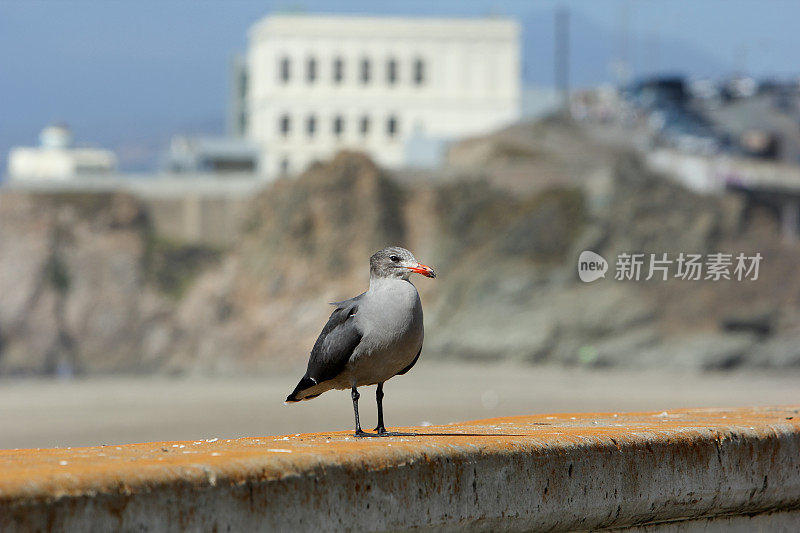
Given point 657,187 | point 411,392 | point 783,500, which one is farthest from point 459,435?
point 657,187

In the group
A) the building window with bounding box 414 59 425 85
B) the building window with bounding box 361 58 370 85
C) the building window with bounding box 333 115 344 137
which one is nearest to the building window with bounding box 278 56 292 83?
the building window with bounding box 333 115 344 137

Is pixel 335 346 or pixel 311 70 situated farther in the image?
pixel 311 70

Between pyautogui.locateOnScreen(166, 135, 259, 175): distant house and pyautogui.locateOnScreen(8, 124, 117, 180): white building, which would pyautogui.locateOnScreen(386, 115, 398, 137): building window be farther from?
pyautogui.locateOnScreen(8, 124, 117, 180): white building

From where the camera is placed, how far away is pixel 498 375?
54.2 m

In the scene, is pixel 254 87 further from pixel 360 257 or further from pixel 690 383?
pixel 690 383

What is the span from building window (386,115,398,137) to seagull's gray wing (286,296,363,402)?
7449cm

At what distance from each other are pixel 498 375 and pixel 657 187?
1462 cm

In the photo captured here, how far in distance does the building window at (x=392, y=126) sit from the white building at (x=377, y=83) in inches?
2.4

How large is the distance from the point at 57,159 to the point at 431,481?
8440 centimetres

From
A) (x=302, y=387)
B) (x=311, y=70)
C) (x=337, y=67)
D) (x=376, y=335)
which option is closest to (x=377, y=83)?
(x=337, y=67)

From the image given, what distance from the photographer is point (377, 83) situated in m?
79.8

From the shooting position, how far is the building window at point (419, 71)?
79.8 meters

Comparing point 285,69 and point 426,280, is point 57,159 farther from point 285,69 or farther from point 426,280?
point 426,280

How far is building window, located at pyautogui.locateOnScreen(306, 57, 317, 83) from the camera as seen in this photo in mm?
79188
